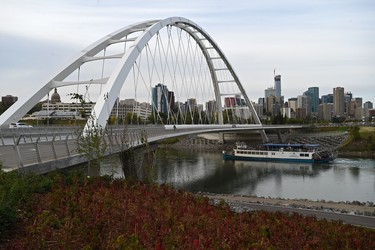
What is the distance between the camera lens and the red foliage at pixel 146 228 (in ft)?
19.2

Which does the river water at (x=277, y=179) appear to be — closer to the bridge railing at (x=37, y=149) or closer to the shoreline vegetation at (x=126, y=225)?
the bridge railing at (x=37, y=149)

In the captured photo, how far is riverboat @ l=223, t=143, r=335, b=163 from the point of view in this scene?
48662mm

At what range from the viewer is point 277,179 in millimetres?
34656

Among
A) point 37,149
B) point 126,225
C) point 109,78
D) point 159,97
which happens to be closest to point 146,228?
point 126,225

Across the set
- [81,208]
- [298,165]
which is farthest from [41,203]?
[298,165]

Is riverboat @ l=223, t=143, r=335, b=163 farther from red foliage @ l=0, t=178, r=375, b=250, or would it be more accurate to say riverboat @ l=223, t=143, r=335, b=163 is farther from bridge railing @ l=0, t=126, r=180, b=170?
red foliage @ l=0, t=178, r=375, b=250

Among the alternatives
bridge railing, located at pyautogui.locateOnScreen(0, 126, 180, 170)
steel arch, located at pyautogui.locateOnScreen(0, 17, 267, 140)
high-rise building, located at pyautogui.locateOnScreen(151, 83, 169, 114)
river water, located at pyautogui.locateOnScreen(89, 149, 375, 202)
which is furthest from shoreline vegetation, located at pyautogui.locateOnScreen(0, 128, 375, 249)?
high-rise building, located at pyautogui.locateOnScreen(151, 83, 169, 114)

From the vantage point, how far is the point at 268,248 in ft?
17.9

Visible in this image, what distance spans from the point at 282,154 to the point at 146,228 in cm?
4585

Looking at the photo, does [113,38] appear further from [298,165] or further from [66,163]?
[298,165]

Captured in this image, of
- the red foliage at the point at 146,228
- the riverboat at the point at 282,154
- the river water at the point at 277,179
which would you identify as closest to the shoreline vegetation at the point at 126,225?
the red foliage at the point at 146,228

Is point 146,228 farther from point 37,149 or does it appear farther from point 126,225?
point 37,149

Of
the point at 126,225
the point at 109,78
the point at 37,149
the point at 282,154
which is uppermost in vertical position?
the point at 109,78

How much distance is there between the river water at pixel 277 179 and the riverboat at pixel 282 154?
1977 mm
